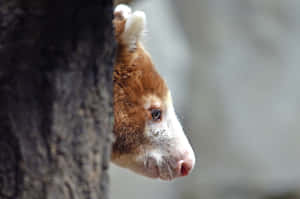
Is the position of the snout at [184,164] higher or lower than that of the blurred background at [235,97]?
lower

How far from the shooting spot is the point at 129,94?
8.38ft

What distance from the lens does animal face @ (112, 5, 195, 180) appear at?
2543 millimetres

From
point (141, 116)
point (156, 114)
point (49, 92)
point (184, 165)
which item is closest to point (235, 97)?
point (184, 165)

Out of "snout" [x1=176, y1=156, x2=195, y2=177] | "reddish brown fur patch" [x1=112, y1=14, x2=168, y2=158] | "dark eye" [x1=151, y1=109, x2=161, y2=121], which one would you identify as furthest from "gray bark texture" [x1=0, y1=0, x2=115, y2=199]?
"snout" [x1=176, y1=156, x2=195, y2=177]

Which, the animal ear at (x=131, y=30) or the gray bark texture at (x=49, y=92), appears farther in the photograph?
the animal ear at (x=131, y=30)

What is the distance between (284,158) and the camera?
299 inches

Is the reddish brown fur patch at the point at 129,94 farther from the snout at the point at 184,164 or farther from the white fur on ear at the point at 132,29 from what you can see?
the snout at the point at 184,164

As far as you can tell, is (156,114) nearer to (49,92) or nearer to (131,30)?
(131,30)

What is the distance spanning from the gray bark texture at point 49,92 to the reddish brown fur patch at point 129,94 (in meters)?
0.89

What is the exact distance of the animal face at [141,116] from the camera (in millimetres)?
2543

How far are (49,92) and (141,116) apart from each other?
3.58 ft

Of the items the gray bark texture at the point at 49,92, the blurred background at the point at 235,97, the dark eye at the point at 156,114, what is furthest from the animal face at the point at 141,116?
the blurred background at the point at 235,97

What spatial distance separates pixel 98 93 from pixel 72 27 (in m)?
0.26

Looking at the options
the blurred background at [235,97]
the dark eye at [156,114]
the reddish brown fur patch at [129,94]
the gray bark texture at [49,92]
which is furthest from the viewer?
the blurred background at [235,97]
